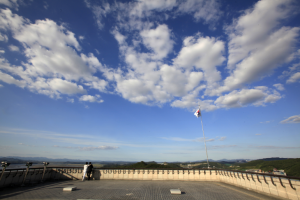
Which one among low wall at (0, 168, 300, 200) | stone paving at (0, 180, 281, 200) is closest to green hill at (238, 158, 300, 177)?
low wall at (0, 168, 300, 200)

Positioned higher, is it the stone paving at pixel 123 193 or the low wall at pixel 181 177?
the low wall at pixel 181 177

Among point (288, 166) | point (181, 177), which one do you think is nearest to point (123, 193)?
point (181, 177)

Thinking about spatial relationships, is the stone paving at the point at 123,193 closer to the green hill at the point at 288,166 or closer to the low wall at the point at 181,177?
the low wall at the point at 181,177

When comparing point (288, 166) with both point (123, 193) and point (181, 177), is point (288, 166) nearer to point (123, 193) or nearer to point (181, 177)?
point (181, 177)

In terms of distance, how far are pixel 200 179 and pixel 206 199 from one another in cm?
1058

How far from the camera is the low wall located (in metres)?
9.93

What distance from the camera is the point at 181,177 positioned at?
776 inches

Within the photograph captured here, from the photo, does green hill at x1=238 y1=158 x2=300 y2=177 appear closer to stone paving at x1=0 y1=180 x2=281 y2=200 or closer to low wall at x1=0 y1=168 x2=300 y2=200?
low wall at x1=0 y1=168 x2=300 y2=200

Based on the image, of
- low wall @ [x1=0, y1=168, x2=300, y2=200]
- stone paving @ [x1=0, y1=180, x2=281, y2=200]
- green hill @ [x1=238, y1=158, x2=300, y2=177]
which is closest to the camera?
low wall @ [x1=0, y1=168, x2=300, y2=200]

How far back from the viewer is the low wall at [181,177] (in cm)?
993

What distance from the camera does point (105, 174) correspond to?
65.7ft

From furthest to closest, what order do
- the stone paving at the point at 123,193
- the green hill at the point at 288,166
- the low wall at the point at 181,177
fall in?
1. the green hill at the point at 288,166
2. the stone paving at the point at 123,193
3. the low wall at the point at 181,177

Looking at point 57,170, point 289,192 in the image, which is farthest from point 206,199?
point 57,170

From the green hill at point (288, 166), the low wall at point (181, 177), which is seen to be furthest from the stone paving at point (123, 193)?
the green hill at point (288, 166)
